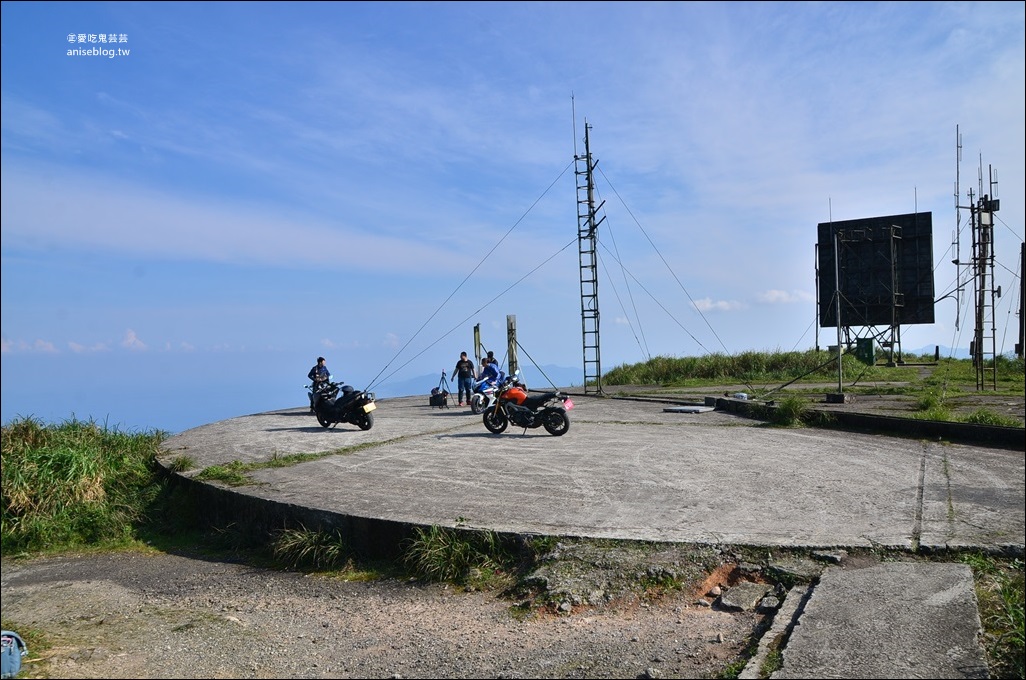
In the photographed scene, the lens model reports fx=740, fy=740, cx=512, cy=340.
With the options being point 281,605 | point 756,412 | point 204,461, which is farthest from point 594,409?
point 281,605

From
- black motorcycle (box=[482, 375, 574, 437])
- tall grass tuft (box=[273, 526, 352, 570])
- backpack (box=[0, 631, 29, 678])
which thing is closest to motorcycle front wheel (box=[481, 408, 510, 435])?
black motorcycle (box=[482, 375, 574, 437])

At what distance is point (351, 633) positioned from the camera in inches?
180

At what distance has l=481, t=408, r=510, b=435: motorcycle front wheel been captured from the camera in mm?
11648

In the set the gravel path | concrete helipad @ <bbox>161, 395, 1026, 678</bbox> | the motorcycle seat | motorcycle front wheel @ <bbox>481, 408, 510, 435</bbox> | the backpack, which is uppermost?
the motorcycle seat

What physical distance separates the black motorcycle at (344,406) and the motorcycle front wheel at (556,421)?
10.4 feet

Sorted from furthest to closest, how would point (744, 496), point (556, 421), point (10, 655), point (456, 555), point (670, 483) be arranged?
point (556, 421) → point (670, 483) → point (744, 496) → point (456, 555) → point (10, 655)

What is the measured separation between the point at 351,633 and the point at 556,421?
22.5 ft

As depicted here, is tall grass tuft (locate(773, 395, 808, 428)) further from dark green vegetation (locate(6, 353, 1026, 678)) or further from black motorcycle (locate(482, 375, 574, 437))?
black motorcycle (locate(482, 375, 574, 437))

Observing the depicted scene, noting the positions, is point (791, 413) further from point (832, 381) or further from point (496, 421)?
point (832, 381)

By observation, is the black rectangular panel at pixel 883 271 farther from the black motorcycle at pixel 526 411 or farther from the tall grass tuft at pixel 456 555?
the tall grass tuft at pixel 456 555

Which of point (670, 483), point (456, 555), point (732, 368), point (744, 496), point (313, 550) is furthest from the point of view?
point (732, 368)

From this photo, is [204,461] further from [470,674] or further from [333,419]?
[470,674]

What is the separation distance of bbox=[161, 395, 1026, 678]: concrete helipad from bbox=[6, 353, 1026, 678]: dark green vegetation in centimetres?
16

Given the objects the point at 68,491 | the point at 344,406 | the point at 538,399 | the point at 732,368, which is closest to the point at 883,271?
the point at 732,368
